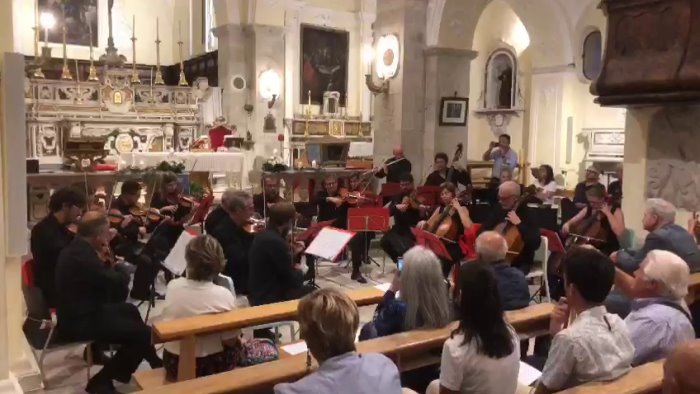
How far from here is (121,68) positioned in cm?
1557

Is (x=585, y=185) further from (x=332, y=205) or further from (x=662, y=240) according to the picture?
(x=662, y=240)

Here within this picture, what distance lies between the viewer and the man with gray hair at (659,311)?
2.81m

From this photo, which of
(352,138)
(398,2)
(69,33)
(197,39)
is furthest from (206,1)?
(398,2)

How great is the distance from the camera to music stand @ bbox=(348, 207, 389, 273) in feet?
21.8

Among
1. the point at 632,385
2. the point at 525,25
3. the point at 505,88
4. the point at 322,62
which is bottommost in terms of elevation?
the point at 632,385

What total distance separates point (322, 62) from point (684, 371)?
15983 mm

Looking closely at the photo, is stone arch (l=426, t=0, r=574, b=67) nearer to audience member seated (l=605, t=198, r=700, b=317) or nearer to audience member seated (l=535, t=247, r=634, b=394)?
audience member seated (l=605, t=198, r=700, b=317)

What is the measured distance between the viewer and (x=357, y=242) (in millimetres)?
7160

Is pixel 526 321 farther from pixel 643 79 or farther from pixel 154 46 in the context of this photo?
pixel 154 46

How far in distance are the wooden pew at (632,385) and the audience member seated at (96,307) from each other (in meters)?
2.57

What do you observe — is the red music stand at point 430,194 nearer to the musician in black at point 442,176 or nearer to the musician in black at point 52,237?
the musician in black at point 442,176

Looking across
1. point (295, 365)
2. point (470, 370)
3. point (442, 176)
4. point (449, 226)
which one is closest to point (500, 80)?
point (442, 176)

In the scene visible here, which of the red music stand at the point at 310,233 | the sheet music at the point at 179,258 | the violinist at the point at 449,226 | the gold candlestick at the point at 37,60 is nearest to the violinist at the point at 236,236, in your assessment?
the sheet music at the point at 179,258

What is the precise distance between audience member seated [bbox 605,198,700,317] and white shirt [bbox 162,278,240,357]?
7.57ft
